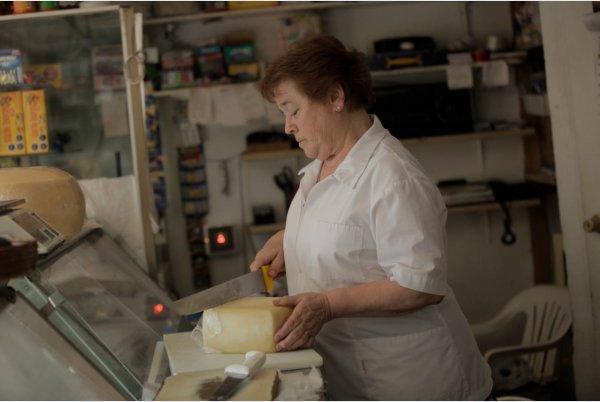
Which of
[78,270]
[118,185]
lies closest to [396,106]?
[118,185]

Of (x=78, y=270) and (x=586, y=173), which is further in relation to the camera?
(x=586, y=173)

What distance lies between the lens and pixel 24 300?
1449 mm

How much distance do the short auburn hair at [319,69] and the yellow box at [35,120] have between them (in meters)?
1.27

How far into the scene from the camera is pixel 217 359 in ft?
5.26

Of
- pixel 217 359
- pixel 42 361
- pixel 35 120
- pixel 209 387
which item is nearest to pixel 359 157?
pixel 217 359

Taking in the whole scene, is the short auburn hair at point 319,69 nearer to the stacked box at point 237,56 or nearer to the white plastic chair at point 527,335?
the white plastic chair at point 527,335

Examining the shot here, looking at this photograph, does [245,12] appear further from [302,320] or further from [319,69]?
[302,320]

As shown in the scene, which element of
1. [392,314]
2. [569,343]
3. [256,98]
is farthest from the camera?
[256,98]

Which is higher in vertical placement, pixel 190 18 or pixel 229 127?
pixel 190 18

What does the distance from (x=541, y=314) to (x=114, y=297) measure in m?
2.44

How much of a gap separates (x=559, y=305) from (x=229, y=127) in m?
2.20

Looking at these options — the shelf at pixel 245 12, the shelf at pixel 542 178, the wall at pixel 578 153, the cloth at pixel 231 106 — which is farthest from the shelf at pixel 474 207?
the wall at pixel 578 153

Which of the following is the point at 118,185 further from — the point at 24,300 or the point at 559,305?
the point at 559,305

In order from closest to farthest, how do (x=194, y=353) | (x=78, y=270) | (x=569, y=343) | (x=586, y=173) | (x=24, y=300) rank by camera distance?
(x=24, y=300) → (x=194, y=353) → (x=78, y=270) → (x=586, y=173) → (x=569, y=343)
